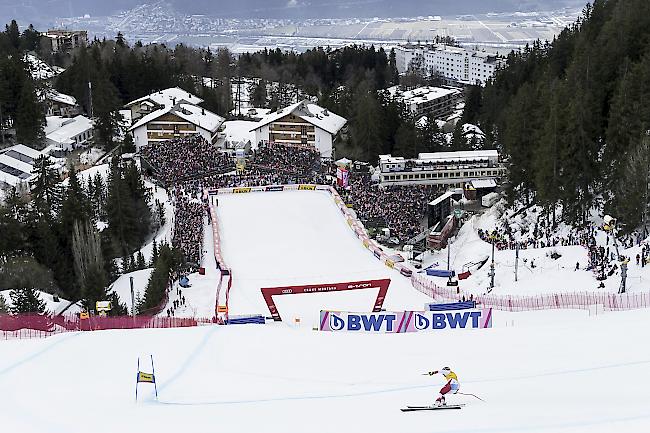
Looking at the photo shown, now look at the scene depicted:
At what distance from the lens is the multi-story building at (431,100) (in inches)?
2537

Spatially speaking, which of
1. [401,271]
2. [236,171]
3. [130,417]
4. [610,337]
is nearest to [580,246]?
[401,271]

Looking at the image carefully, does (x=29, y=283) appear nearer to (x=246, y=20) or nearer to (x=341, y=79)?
(x=341, y=79)

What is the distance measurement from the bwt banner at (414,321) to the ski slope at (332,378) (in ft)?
1.71

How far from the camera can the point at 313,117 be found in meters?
44.7

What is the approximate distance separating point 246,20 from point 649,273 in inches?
7180

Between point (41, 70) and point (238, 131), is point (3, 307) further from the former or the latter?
point (41, 70)

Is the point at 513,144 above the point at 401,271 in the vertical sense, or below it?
above

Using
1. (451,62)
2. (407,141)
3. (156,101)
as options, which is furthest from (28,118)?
(451,62)

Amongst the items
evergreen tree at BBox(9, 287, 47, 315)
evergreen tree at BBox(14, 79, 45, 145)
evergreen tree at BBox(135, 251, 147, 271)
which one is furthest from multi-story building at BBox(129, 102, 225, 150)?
evergreen tree at BBox(9, 287, 47, 315)

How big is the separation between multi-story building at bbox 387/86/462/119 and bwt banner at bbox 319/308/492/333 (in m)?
46.8

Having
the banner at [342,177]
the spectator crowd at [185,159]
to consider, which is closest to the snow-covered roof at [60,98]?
the spectator crowd at [185,159]

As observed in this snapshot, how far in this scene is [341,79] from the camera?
Answer: 2958 inches

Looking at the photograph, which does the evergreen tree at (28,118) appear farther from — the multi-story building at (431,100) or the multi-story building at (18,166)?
the multi-story building at (431,100)

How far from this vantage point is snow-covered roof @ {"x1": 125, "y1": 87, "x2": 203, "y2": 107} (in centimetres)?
5249
